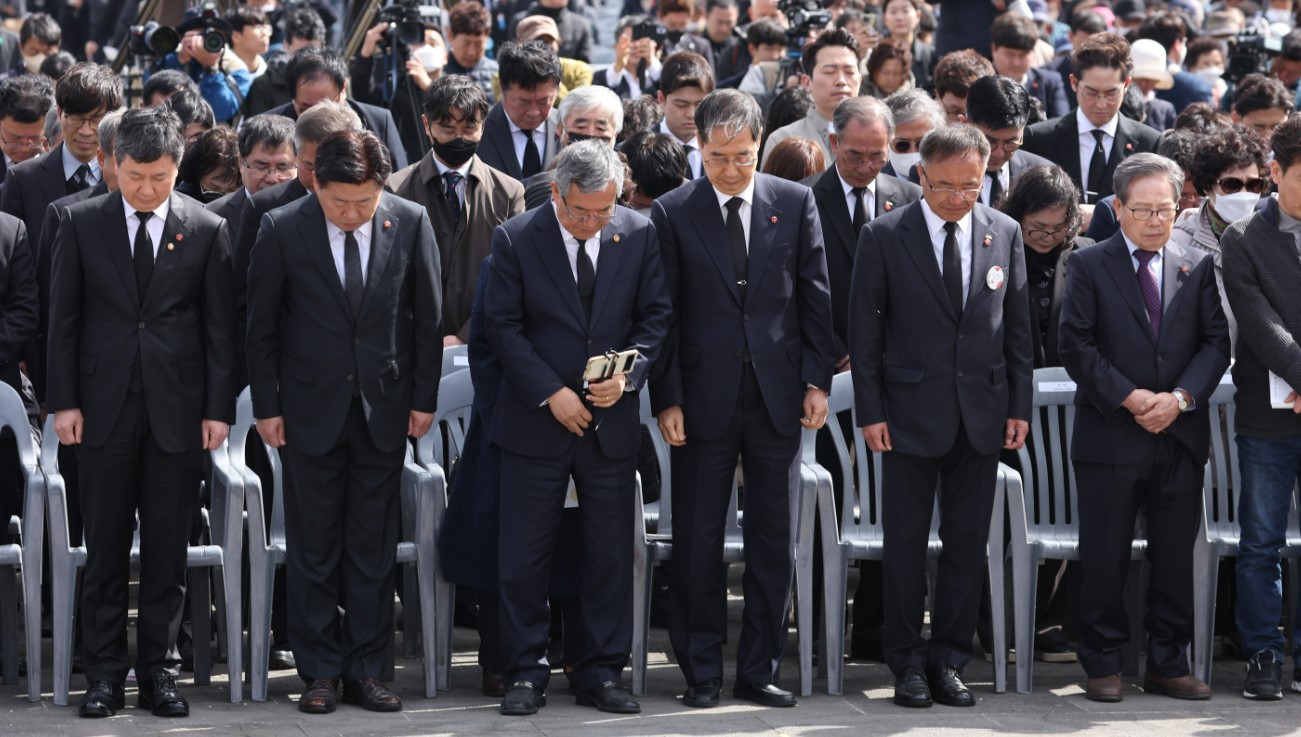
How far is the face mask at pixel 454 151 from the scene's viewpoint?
7.05 metres

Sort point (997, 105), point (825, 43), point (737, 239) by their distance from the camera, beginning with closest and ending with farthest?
1. point (737, 239)
2. point (997, 105)
3. point (825, 43)

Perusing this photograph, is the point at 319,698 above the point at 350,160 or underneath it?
underneath

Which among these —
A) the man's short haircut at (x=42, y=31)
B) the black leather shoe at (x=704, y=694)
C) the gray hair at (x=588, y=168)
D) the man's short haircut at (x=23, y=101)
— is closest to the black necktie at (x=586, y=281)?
the gray hair at (x=588, y=168)

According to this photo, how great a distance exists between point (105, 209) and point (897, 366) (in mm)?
2519

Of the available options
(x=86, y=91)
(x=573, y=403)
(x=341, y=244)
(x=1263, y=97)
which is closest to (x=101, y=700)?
(x=341, y=244)

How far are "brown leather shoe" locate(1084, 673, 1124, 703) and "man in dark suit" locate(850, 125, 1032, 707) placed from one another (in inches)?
16.8

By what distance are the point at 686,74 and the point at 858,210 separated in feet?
6.81

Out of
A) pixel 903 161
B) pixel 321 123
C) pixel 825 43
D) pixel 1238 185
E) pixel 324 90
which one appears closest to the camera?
pixel 321 123

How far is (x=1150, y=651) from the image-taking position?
6.13 metres

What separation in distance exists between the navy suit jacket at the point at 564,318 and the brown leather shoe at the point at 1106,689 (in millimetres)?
1715

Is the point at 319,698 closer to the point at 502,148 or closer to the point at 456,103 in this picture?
A: the point at 456,103

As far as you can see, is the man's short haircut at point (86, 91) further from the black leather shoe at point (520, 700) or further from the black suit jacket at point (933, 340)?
the black suit jacket at point (933, 340)

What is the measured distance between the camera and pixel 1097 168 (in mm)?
8297

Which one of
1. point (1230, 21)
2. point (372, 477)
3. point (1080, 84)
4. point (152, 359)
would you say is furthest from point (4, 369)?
point (1230, 21)
